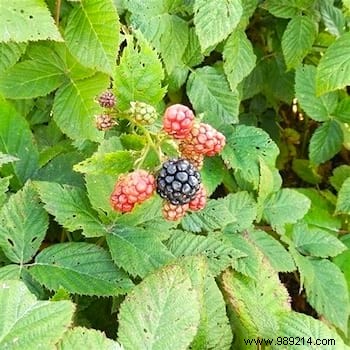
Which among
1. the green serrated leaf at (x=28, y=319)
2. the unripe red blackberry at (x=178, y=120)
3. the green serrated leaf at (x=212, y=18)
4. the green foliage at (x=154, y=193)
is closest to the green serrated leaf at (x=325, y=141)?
the green foliage at (x=154, y=193)

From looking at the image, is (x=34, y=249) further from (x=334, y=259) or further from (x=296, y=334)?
(x=334, y=259)

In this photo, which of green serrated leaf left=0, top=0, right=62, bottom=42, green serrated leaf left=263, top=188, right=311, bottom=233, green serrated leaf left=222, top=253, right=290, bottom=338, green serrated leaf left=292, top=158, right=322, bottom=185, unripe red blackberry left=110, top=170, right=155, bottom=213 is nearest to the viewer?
unripe red blackberry left=110, top=170, right=155, bottom=213

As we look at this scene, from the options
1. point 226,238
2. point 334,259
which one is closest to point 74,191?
point 226,238

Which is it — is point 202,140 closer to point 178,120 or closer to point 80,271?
point 178,120

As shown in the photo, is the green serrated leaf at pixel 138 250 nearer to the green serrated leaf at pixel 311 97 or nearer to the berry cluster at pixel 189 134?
the berry cluster at pixel 189 134

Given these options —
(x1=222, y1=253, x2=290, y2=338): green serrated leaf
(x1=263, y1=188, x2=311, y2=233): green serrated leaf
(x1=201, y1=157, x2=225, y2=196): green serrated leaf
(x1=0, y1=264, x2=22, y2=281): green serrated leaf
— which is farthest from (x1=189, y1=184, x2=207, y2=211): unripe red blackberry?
(x1=263, y1=188, x2=311, y2=233): green serrated leaf

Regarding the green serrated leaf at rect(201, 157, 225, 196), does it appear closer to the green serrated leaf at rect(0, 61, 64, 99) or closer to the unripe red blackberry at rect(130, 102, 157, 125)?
the green serrated leaf at rect(0, 61, 64, 99)
